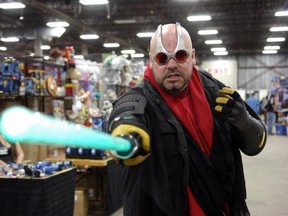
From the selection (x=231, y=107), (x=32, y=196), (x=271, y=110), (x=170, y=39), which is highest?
(x=170, y=39)

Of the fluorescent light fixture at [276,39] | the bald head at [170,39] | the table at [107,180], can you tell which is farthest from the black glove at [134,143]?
the fluorescent light fixture at [276,39]

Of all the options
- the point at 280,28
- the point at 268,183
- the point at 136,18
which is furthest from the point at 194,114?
the point at 280,28

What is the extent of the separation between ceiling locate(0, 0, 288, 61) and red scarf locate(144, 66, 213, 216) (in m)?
10.7

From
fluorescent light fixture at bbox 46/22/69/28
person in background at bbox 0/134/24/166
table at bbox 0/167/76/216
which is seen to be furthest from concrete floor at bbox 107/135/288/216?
fluorescent light fixture at bbox 46/22/69/28

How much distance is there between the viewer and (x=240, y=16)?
16.8 m

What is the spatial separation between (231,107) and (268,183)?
5.43 metres

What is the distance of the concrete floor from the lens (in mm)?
5031

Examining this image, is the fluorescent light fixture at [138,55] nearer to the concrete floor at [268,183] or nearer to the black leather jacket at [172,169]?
the concrete floor at [268,183]

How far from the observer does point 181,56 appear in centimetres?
147

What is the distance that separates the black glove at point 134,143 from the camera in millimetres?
1016

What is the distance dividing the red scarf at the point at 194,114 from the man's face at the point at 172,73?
33 millimetres

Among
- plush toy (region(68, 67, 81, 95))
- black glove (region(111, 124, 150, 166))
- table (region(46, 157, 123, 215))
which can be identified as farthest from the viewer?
plush toy (region(68, 67, 81, 95))

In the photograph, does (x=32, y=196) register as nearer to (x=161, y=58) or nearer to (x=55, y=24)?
(x=161, y=58)

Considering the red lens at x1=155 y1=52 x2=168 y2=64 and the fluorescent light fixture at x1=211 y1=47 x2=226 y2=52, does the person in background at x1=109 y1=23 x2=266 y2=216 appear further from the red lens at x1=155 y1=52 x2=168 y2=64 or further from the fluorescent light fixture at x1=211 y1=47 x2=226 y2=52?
the fluorescent light fixture at x1=211 y1=47 x2=226 y2=52
